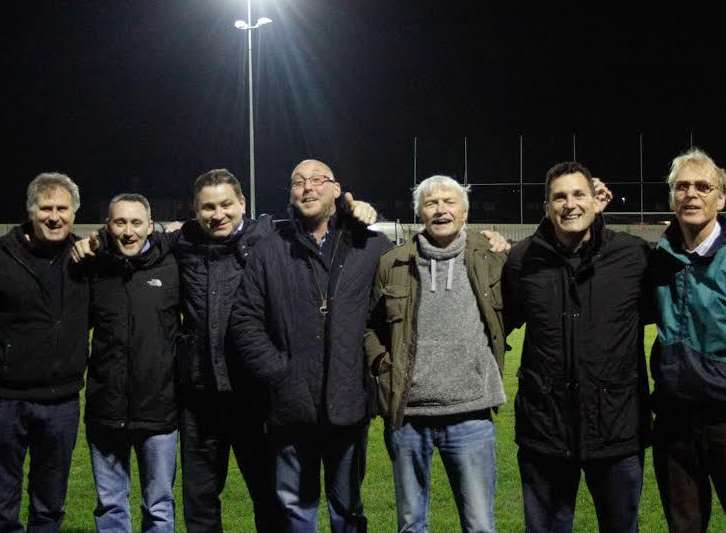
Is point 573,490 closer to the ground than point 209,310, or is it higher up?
closer to the ground

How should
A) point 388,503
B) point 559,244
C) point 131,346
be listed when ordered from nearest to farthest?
point 559,244 → point 131,346 → point 388,503

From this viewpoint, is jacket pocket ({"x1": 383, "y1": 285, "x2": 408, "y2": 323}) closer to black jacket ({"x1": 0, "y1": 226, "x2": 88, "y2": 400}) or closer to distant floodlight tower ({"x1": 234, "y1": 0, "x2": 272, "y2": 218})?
black jacket ({"x1": 0, "y1": 226, "x2": 88, "y2": 400})

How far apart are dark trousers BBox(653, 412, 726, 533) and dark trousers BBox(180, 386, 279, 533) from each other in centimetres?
188

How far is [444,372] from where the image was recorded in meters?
3.49

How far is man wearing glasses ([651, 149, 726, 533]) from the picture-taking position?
317 centimetres

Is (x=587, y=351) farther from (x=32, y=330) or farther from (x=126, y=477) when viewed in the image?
(x=32, y=330)

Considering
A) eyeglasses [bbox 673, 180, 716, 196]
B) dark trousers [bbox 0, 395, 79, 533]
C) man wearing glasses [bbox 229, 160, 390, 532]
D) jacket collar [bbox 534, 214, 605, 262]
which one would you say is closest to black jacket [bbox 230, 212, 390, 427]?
man wearing glasses [bbox 229, 160, 390, 532]

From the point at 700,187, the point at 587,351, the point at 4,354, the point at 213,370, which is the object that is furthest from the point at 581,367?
the point at 4,354

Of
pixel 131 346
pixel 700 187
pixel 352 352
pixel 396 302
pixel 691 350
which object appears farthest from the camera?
pixel 131 346

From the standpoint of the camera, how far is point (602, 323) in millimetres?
3295

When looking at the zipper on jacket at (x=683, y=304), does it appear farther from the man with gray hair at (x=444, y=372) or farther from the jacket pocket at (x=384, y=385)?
the jacket pocket at (x=384, y=385)

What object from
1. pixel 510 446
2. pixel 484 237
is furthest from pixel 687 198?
pixel 510 446

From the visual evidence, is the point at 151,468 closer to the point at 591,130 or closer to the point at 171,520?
the point at 171,520

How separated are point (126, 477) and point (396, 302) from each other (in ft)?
5.44
